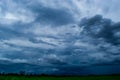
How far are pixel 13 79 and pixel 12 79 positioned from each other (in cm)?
32

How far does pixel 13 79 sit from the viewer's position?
66562 millimetres

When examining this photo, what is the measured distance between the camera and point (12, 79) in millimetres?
66688
